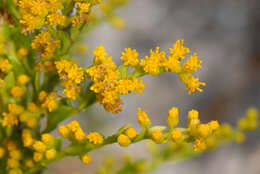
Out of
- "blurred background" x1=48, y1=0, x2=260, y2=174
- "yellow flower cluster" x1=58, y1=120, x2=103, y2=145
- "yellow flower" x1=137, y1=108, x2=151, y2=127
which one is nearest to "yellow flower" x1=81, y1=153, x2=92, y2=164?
"yellow flower cluster" x1=58, y1=120, x2=103, y2=145

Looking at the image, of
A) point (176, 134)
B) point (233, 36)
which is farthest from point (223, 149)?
point (176, 134)

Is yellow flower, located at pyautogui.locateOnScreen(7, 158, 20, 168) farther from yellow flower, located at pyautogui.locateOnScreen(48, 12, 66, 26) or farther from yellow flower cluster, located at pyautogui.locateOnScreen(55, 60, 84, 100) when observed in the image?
yellow flower, located at pyautogui.locateOnScreen(48, 12, 66, 26)

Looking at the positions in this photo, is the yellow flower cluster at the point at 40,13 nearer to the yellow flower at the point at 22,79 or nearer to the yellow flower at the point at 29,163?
the yellow flower at the point at 22,79

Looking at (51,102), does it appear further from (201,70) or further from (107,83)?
(201,70)

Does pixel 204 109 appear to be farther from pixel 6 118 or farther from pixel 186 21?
pixel 6 118

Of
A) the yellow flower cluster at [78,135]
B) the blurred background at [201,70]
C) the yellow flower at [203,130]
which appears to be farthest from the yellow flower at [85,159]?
the blurred background at [201,70]

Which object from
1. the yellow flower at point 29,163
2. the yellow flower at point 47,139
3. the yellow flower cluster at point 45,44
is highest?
the yellow flower cluster at point 45,44
